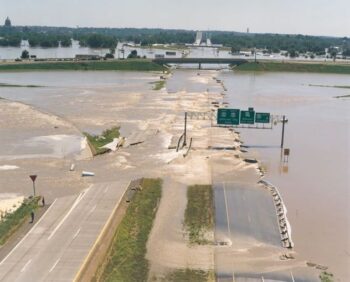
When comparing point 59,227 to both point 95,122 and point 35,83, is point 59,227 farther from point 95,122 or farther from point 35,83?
point 35,83

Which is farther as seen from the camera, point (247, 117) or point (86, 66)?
point (86, 66)

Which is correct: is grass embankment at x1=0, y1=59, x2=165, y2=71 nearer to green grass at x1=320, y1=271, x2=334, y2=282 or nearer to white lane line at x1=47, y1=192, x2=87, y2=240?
white lane line at x1=47, y1=192, x2=87, y2=240

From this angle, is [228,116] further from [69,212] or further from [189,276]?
[189,276]

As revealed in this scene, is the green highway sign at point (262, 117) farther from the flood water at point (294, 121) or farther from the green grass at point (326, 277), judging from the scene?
the green grass at point (326, 277)

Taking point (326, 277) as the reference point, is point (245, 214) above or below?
above

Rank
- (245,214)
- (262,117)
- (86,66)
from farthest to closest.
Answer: (86,66), (262,117), (245,214)

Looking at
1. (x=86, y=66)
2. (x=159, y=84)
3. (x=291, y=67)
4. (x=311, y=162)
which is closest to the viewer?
(x=311, y=162)

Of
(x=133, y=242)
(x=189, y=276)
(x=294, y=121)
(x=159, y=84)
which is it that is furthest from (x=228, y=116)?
(x=159, y=84)
